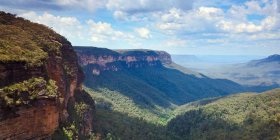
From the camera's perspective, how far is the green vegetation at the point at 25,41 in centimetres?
5038

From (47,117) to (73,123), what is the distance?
2785 cm

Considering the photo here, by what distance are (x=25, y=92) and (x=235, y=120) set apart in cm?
10729

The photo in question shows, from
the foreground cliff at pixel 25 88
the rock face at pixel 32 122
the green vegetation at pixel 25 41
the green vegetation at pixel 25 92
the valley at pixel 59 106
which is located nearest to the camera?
the rock face at pixel 32 122

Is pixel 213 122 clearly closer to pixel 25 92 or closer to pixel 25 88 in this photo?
pixel 25 88

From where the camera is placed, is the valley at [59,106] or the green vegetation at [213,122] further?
the green vegetation at [213,122]

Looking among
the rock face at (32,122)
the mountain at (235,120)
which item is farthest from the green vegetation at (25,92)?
the mountain at (235,120)

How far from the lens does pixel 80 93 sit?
9506cm

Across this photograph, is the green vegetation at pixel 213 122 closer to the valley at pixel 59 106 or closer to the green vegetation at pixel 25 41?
the valley at pixel 59 106

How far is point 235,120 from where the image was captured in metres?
142

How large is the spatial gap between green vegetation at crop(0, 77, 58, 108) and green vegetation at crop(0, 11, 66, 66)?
110 inches

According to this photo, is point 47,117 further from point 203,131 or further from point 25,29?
point 203,131

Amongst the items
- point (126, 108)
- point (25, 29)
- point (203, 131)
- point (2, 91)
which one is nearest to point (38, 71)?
point (2, 91)

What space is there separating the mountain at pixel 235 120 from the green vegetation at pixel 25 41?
5917 centimetres

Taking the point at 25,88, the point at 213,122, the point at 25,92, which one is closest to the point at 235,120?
the point at 213,122
